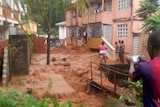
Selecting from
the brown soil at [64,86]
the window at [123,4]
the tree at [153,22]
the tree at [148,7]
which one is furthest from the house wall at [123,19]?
the brown soil at [64,86]

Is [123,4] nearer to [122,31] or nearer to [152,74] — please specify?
[122,31]

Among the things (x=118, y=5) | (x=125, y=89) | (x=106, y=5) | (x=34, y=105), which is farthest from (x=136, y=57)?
(x=106, y=5)

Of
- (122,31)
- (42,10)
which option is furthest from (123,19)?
(42,10)

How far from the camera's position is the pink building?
17266 millimetres

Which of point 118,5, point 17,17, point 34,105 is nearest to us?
point 17,17

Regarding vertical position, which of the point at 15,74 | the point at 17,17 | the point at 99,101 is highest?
the point at 17,17

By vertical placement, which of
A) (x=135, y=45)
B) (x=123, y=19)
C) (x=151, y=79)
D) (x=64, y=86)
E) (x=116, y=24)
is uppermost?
(x=123, y=19)

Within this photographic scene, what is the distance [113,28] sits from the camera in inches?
798

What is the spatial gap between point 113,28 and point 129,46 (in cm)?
306

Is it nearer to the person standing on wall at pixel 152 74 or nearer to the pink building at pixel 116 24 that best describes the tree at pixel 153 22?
the pink building at pixel 116 24

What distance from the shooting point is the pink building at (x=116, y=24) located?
17266mm

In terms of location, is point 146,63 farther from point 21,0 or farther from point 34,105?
point 34,105

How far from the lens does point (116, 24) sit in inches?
782

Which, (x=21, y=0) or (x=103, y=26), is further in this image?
(x=103, y=26)
